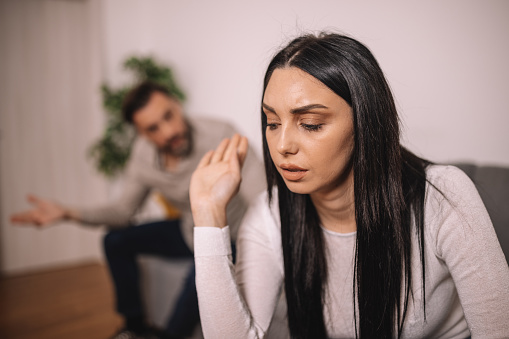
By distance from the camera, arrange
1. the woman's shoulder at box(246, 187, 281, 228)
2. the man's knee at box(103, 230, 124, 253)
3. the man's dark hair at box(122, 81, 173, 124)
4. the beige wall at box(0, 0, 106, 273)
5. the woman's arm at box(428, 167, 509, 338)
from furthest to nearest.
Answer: the beige wall at box(0, 0, 106, 273), the man's knee at box(103, 230, 124, 253), the man's dark hair at box(122, 81, 173, 124), the woman's shoulder at box(246, 187, 281, 228), the woman's arm at box(428, 167, 509, 338)

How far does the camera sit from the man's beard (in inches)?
75.1

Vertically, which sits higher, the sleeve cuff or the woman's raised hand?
the woman's raised hand

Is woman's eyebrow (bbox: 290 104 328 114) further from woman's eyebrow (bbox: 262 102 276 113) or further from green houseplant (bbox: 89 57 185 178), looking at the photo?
green houseplant (bbox: 89 57 185 178)

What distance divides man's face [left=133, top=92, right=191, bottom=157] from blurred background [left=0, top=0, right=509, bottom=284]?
522mm

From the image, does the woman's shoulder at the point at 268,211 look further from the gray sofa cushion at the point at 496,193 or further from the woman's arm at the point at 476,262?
the gray sofa cushion at the point at 496,193

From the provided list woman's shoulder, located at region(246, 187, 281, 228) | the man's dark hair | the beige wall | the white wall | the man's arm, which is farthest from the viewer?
the beige wall

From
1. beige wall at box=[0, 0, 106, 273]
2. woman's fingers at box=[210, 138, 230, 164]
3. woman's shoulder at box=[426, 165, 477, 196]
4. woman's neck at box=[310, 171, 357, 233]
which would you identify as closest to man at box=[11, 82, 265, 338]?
woman's fingers at box=[210, 138, 230, 164]

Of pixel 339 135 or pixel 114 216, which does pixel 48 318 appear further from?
pixel 339 135

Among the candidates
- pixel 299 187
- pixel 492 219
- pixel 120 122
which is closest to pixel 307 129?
pixel 299 187

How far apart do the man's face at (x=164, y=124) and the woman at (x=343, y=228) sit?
94 cm

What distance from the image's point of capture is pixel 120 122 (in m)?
3.03

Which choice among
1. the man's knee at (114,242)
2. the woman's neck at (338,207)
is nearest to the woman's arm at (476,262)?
the woman's neck at (338,207)

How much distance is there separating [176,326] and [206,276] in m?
0.99

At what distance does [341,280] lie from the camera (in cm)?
94
